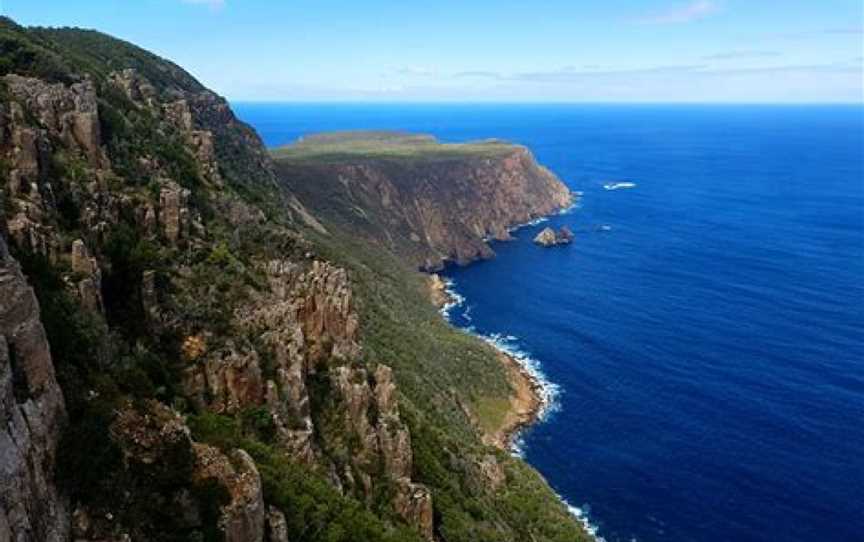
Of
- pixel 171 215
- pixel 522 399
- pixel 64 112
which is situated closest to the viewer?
pixel 171 215

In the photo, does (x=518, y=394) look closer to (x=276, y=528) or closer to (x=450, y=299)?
(x=450, y=299)

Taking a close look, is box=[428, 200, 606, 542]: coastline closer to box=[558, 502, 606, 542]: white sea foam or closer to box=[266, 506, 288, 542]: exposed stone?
box=[558, 502, 606, 542]: white sea foam

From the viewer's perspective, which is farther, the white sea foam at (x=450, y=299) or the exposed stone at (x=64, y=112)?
the white sea foam at (x=450, y=299)

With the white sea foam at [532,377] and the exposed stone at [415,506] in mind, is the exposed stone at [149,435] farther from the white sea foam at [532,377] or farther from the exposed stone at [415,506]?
the white sea foam at [532,377]

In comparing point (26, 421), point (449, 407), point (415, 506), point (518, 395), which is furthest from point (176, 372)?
point (518, 395)

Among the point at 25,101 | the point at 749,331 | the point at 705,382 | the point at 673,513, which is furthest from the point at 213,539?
the point at 749,331

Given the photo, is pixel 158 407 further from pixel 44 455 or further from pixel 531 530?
pixel 531 530

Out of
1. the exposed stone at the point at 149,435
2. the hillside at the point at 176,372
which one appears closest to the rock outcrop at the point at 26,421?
the hillside at the point at 176,372
